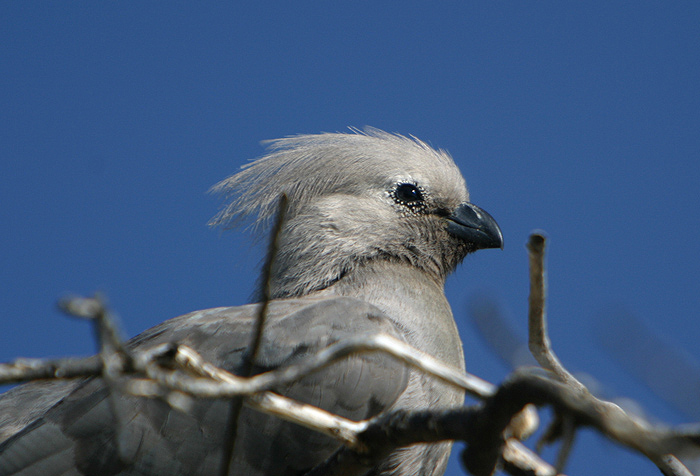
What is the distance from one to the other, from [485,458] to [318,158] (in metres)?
3.93

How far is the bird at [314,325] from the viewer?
3318 mm

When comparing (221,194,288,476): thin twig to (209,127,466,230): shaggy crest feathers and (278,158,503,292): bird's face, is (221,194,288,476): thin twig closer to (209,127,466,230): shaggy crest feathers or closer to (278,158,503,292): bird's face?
(278,158,503,292): bird's face

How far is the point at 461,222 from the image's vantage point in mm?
5164

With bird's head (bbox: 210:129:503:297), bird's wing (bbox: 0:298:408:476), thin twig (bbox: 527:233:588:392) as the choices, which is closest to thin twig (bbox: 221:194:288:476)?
thin twig (bbox: 527:233:588:392)

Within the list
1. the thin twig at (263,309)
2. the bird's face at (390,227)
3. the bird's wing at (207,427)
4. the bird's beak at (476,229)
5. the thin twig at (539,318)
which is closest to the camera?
the thin twig at (263,309)

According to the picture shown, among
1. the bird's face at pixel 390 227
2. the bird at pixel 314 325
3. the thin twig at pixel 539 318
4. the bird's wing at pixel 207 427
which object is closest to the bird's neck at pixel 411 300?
the bird at pixel 314 325

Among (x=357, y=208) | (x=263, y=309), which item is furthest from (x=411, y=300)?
(x=263, y=309)

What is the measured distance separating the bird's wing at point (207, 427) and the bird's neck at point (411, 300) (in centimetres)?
57

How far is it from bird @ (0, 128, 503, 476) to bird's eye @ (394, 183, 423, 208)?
0.04 feet

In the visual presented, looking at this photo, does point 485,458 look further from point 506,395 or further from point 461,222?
point 461,222

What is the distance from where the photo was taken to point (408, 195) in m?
5.18

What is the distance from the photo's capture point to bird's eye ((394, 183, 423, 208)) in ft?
16.9

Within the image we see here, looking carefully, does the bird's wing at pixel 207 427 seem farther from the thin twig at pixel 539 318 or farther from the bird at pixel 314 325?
the thin twig at pixel 539 318

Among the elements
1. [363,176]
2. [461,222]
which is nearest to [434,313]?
[461,222]
